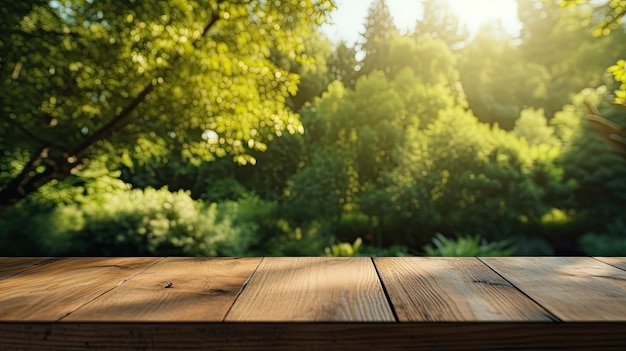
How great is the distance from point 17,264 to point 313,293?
2.95ft

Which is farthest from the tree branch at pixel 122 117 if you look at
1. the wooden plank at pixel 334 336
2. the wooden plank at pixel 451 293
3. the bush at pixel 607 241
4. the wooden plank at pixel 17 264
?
the bush at pixel 607 241

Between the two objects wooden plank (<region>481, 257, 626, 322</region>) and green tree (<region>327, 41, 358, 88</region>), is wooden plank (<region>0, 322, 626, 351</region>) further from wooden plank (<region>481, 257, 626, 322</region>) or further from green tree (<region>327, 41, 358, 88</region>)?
green tree (<region>327, 41, 358, 88</region>)

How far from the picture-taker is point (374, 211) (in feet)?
35.2

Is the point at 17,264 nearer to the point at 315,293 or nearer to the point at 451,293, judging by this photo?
the point at 315,293

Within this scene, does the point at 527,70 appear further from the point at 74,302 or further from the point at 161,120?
the point at 74,302

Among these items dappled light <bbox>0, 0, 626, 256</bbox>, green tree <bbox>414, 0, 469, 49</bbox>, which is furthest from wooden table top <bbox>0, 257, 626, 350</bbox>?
green tree <bbox>414, 0, 469, 49</bbox>

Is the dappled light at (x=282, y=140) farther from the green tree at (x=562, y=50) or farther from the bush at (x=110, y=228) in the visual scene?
the green tree at (x=562, y=50)

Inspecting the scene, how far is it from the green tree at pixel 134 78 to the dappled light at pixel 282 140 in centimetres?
2

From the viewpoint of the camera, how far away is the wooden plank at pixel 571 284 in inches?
35.5

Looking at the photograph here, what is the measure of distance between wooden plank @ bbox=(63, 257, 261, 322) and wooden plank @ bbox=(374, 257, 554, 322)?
1.09 ft

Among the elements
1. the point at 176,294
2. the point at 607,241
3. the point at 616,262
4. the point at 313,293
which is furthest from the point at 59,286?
the point at 607,241

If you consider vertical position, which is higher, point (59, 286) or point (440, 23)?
point (440, 23)

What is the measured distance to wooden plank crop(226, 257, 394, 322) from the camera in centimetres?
87

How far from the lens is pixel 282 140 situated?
38.3 ft
